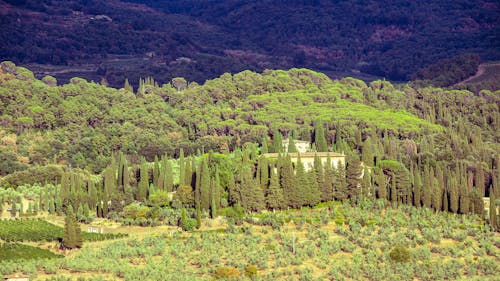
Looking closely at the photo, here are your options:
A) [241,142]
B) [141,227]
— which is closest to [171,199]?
[141,227]

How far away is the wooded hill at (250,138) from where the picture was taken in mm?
83375

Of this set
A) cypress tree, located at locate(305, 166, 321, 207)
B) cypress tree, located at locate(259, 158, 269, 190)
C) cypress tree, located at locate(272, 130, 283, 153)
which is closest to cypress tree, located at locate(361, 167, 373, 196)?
cypress tree, located at locate(305, 166, 321, 207)

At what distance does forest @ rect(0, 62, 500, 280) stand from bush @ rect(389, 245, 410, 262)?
88mm

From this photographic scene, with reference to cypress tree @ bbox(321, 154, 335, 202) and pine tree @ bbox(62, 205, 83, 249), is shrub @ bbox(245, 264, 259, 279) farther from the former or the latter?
cypress tree @ bbox(321, 154, 335, 202)

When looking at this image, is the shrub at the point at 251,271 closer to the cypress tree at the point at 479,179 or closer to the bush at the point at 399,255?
the bush at the point at 399,255

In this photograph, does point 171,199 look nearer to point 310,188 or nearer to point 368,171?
point 310,188

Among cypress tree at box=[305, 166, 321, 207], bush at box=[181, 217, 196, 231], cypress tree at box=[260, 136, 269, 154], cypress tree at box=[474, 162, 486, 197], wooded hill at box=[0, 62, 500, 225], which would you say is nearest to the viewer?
bush at box=[181, 217, 196, 231]

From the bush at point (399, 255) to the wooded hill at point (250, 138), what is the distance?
14.7 meters

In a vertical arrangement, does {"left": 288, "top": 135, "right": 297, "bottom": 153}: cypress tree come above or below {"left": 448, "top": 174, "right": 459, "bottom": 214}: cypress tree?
above

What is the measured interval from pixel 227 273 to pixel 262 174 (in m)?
21.2

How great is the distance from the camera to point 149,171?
305 feet

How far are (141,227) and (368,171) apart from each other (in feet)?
74.8

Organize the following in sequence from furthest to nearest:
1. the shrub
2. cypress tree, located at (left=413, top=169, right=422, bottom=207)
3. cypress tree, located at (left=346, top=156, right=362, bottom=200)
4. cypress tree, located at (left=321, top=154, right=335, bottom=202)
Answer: cypress tree, located at (left=346, top=156, right=362, bottom=200) < cypress tree, located at (left=413, top=169, right=422, bottom=207) < cypress tree, located at (left=321, top=154, right=335, bottom=202) < the shrub

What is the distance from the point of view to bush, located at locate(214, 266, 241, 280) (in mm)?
62562
